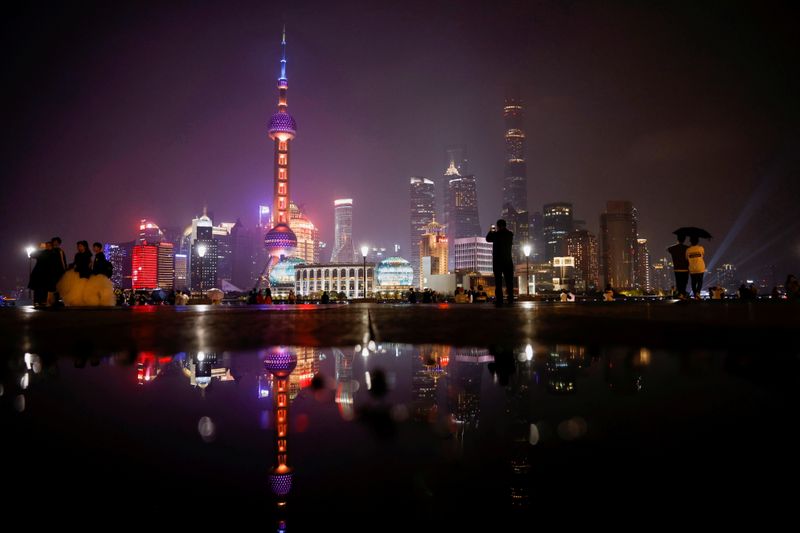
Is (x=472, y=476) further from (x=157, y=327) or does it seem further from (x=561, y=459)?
(x=157, y=327)

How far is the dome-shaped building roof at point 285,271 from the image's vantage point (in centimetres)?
17862

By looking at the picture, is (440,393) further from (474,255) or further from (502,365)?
(474,255)

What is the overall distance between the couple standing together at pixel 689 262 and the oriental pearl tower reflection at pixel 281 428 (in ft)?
44.9

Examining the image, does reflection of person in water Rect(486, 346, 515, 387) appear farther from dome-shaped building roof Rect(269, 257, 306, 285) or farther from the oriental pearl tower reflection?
dome-shaped building roof Rect(269, 257, 306, 285)

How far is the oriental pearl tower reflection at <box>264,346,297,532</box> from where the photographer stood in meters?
1.50

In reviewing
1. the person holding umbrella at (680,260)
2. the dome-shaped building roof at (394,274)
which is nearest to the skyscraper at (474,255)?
the dome-shaped building roof at (394,274)

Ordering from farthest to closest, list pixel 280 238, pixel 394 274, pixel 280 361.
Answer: pixel 280 238
pixel 394 274
pixel 280 361

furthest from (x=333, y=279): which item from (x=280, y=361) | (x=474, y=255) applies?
(x=280, y=361)

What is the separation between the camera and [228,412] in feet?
8.23

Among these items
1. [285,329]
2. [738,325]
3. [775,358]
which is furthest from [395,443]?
[738,325]

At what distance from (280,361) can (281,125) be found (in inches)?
7474

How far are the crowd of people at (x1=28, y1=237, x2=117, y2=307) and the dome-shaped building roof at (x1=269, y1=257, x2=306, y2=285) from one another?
6614 inches

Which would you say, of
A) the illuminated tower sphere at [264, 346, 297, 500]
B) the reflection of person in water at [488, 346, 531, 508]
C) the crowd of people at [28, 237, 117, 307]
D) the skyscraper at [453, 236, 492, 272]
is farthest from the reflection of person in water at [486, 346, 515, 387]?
the skyscraper at [453, 236, 492, 272]

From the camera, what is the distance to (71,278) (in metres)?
11.8
